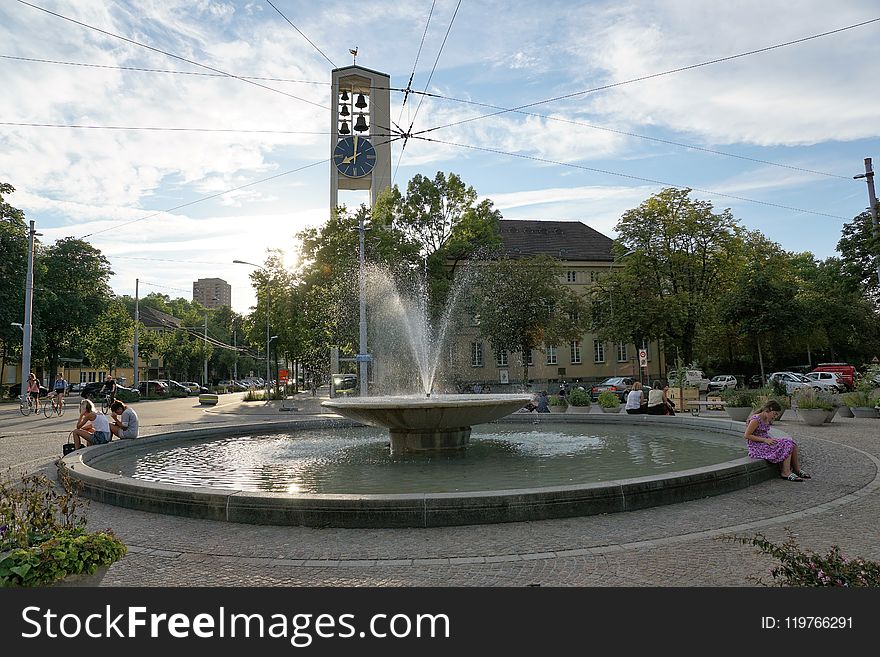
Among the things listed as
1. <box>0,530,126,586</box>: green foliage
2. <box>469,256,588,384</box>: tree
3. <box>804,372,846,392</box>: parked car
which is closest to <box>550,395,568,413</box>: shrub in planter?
<box>469,256,588,384</box>: tree

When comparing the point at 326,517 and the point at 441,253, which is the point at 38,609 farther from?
the point at 441,253

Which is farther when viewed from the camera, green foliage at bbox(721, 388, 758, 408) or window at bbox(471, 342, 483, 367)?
window at bbox(471, 342, 483, 367)

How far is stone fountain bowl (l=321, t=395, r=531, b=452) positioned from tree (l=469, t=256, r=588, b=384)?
33.7 m

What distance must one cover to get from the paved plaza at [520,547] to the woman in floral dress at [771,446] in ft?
2.39

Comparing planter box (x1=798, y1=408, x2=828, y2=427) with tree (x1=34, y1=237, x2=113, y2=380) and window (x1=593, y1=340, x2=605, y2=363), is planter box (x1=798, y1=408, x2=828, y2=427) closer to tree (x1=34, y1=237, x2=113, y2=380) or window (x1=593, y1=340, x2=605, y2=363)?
window (x1=593, y1=340, x2=605, y2=363)

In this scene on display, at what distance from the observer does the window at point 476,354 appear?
2458 inches

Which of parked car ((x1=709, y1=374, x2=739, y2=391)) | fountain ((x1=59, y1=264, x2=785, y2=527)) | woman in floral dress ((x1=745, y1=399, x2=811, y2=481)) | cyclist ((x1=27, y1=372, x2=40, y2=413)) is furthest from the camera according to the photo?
parked car ((x1=709, y1=374, x2=739, y2=391))

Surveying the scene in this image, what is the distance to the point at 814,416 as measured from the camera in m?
18.4

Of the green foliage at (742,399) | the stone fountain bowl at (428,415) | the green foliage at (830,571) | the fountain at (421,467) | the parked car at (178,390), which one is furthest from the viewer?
the parked car at (178,390)

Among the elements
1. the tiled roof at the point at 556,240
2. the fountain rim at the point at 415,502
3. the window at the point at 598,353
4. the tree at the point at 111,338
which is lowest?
the fountain rim at the point at 415,502

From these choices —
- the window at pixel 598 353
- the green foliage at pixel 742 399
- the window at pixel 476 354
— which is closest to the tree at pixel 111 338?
the window at pixel 476 354

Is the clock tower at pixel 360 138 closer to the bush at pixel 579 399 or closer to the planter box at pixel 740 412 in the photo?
the bush at pixel 579 399

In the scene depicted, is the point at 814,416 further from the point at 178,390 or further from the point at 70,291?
the point at 178,390

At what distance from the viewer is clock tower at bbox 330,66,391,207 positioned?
3341 centimetres
